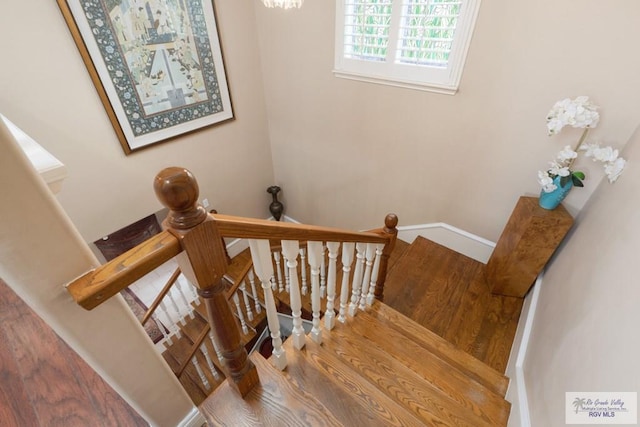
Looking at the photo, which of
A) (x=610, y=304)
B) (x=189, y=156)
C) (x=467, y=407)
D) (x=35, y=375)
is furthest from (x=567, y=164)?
(x=189, y=156)

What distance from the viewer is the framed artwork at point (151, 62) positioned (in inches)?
80.7

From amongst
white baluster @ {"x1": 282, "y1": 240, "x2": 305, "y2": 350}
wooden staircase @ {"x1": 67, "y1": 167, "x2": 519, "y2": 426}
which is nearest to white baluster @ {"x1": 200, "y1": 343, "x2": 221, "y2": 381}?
wooden staircase @ {"x1": 67, "y1": 167, "x2": 519, "y2": 426}

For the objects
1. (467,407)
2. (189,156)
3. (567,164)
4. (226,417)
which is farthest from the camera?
(189,156)

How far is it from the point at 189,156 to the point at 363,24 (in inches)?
83.5

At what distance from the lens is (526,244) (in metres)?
1.84

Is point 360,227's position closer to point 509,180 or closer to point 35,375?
point 509,180

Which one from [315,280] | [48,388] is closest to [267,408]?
[315,280]

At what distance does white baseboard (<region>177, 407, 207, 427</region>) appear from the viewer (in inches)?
37.7

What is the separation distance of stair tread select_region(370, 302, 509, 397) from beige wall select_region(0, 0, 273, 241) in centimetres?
246

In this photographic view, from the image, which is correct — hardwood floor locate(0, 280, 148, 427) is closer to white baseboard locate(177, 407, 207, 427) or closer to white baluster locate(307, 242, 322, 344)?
white baseboard locate(177, 407, 207, 427)

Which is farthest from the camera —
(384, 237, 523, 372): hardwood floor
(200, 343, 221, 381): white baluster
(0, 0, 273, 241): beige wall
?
(200, 343, 221, 381): white baluster

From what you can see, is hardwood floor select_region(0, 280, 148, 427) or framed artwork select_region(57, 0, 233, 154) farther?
framed artwork select_region(57, 0, 233, 154)

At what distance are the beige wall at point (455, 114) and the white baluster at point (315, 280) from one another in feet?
5.43

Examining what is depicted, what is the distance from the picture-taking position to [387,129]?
249cm
